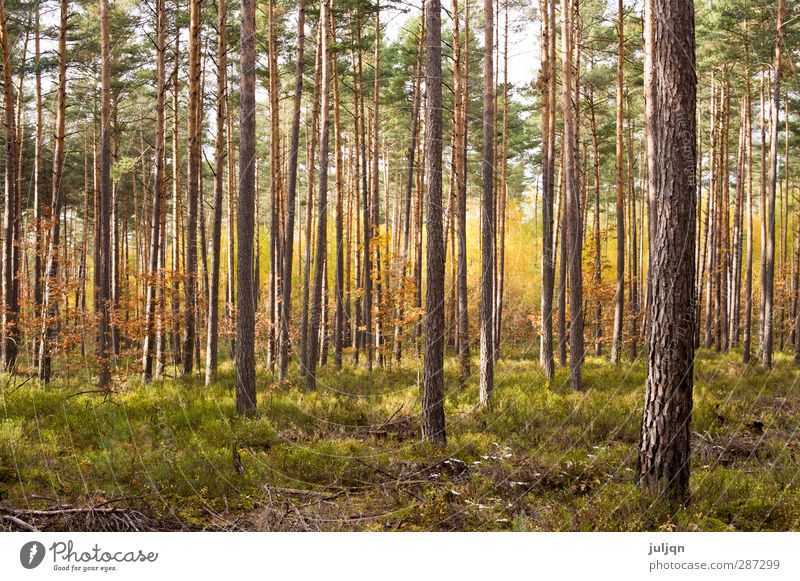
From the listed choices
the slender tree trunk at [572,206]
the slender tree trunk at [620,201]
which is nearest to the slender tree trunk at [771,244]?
the slender tree trunk at [620,201]

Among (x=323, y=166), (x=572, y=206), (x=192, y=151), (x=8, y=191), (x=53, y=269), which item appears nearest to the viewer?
(x=8, y=191)

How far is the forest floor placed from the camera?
5676 mm

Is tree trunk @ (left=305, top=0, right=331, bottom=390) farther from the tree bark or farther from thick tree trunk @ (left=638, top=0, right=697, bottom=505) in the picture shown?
thick tree trunk @ (left=638, top=0, right=697, bottom=505)

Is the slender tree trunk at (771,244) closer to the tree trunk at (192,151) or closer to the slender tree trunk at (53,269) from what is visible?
the tree trunk at (192,151)

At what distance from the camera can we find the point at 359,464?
755 cm

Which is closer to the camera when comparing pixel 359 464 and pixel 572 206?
pixel 359 464

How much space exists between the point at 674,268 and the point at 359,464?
432 centimetres

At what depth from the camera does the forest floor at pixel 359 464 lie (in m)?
5.68

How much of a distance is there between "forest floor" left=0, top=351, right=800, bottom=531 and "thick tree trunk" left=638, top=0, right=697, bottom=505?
405 millimetres

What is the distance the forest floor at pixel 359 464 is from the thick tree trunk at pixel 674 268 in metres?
0.40

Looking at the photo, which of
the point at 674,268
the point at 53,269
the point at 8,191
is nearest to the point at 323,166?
the point at 53,269

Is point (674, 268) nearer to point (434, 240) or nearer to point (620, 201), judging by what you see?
point (434, 240)

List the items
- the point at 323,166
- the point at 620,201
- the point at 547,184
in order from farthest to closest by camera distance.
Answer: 1. the point at 620,201
2. the point at 547,184
3. the point at 323,166
